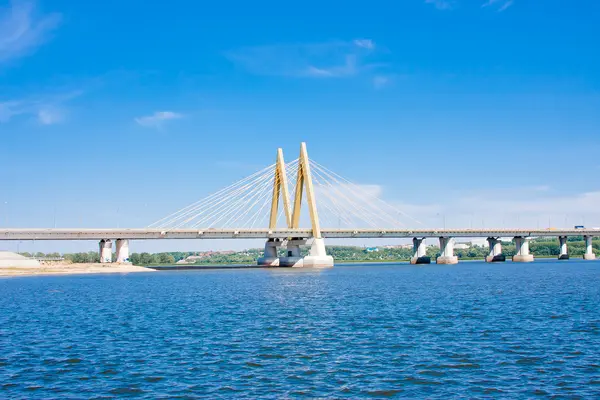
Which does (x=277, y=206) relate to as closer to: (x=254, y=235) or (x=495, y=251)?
(x=254, y=235)

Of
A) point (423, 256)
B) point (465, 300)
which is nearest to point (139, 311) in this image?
point (465, 300)

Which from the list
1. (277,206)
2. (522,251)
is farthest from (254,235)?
(522,251)

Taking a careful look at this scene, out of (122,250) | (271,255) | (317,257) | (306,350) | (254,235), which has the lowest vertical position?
(306,350)

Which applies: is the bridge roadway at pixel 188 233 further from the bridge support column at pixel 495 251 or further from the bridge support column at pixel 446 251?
the bridge support column at pixel 495 251

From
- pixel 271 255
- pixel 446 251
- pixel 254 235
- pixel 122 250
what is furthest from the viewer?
pixel 446 251

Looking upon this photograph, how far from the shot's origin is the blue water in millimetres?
19328

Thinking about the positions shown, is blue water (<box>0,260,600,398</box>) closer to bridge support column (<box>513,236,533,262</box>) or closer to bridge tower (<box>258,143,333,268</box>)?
bridge tower (<box>258,143,333,268</box>)

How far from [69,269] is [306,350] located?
105640 millimetres

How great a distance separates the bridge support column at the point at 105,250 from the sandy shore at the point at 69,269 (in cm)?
191

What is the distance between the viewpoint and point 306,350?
84.1 feet

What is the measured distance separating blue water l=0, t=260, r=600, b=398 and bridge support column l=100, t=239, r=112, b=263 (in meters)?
78.1

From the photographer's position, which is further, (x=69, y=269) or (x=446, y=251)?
(x=446, y=251)

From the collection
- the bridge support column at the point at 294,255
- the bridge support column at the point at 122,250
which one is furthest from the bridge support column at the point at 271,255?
the bridge support column at the point at 122,250

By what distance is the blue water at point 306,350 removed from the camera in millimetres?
19328
